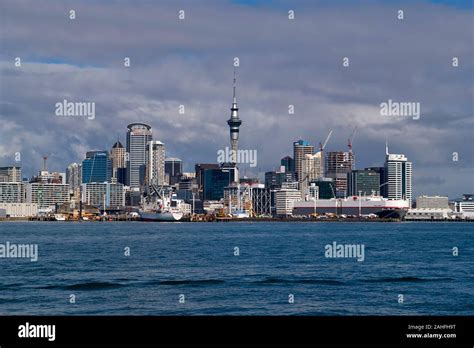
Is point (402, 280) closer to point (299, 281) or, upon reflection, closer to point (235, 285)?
point (299, 281)

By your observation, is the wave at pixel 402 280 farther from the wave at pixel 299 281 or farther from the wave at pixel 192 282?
the wave at pixel 192 282

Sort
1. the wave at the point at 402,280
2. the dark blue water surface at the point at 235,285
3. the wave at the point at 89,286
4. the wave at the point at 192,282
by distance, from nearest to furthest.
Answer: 1. the dark blue water surface at the point at 235,285
2. the wave at the point at 89,286
3. the wave at the point at 192,282
4. the wave at the point at 402,280

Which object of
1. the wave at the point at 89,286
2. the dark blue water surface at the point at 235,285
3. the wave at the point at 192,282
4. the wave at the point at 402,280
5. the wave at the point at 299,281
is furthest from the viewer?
the wave at the point at 402,280

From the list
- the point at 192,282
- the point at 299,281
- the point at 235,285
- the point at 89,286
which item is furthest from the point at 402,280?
the point at 89,286

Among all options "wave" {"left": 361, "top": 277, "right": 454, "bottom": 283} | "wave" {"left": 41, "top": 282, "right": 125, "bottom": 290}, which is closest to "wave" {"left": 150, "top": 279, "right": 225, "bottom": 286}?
"wave" {"left": 41, "top": 282, "right": 125, "bottom": 290}

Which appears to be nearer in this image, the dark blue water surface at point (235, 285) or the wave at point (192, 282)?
the dark blue water surface at point (235, 285)

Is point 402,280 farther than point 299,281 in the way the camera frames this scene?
Yes

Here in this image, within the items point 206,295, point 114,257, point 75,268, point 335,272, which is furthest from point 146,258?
point 206,295

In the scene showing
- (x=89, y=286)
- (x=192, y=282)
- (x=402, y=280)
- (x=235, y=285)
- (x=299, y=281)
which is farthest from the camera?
(x=402, y=280)

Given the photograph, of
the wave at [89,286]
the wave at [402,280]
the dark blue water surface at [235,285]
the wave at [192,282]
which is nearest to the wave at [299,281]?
the dark blue water surface at [235,285]

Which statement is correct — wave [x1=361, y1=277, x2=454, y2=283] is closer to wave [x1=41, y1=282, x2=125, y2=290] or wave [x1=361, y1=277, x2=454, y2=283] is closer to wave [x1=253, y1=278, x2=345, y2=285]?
wave [x1=253, y1=278, x2=345, y2=285]

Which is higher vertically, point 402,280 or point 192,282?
point 192,282
